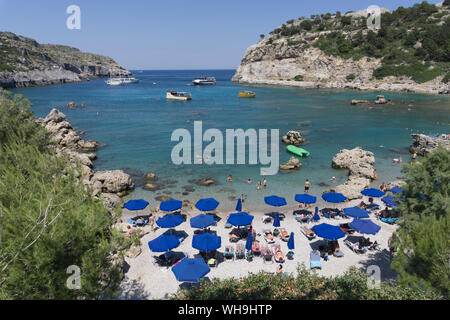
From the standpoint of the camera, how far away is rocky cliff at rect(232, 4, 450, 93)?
358 feet

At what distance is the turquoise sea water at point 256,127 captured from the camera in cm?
3013

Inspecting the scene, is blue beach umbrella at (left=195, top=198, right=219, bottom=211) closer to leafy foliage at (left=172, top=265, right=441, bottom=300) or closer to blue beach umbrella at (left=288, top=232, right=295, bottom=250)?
blue beach umbrella at (left=288, top=232, right=295, bottom=250)

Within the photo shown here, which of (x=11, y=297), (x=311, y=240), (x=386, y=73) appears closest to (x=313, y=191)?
(x=311, y=240)

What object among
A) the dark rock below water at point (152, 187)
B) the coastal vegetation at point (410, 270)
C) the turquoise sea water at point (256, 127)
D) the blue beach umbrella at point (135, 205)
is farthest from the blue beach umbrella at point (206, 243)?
the dark rock below water at point (152, 187)

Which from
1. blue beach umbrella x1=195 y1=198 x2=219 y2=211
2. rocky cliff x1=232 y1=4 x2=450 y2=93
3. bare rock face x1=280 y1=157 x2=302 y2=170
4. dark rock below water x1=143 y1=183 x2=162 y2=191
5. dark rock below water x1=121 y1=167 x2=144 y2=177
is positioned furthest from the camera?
rocky cliff x1=232 y1=4 x2=450 y2=93

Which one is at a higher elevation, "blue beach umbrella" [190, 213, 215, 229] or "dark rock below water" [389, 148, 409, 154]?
"dark rock below water" [389, 148, 409, 154]

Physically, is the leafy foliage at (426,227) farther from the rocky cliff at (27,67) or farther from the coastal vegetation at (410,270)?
the rocky cliff at (27,67)

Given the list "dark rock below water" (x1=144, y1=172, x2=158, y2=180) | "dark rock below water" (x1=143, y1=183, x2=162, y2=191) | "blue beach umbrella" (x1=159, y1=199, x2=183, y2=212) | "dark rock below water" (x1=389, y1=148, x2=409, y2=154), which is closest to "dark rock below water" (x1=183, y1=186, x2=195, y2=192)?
"dark rock below water" (x1=143, y1=183, x2=162, y2=191)

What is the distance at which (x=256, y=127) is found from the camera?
58688mm

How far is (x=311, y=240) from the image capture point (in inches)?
754
